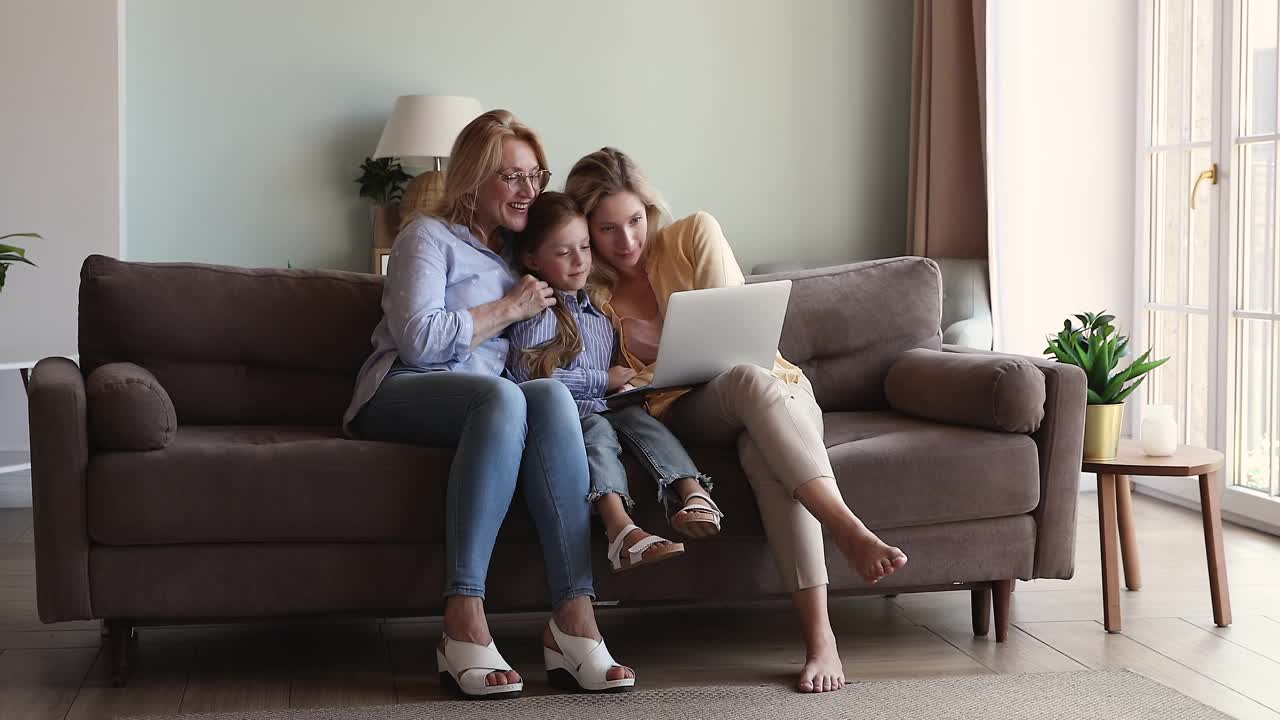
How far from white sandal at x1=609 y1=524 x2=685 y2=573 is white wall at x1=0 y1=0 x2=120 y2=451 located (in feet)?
8.16

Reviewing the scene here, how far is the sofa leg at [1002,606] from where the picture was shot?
2570 mm

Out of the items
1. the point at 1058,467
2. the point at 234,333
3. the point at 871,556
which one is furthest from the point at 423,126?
the point at 871,556

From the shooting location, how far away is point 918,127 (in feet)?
15.9

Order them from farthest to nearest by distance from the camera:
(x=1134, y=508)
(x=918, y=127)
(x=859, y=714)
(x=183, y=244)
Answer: (x=918, y=127) < (x=183, y=244) < (x=1134, y=508) < (x=859, y=714)

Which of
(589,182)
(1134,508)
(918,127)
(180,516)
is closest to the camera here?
(180,516)

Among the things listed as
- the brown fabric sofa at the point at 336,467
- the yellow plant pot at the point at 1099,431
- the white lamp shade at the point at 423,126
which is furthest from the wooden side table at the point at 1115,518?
the white lamp shade at the point at 423,126

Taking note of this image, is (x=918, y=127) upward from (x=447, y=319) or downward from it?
upward

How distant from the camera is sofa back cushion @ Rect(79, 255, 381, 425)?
2.67m

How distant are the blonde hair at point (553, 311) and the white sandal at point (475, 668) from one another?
0.59 meters

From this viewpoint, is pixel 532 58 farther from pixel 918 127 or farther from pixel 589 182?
pixel 589 182

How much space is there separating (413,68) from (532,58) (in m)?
0.44

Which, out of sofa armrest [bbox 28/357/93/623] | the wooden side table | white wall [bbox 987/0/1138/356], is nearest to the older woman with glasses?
sofa armrest [bbox 28/357/93/623]

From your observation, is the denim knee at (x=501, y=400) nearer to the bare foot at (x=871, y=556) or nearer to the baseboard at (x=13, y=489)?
the bare foot at (x=871, y=556)

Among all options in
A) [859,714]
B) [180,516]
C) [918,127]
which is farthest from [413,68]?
[859,714]
